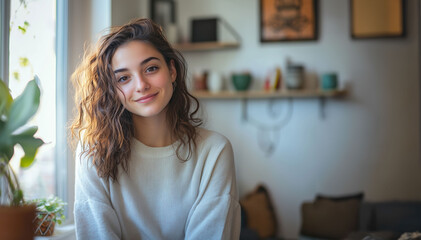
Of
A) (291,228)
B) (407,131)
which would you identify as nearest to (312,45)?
(407,131)

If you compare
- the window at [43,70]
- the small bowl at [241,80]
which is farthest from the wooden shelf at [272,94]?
the window at [43,70]

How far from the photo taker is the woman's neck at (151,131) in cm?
152

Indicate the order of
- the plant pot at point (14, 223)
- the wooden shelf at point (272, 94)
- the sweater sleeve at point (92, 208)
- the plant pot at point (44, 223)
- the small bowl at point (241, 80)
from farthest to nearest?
the small bowl at point (241, 80) < the wooden shelf at point (272, 94) < the plant pot at point (44, 223) < the sweater sleeve at point (92, 208) < the plant pot at point (14, 223)

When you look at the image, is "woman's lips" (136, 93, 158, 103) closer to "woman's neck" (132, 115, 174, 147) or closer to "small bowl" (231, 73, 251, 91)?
"woman's neck" (132, 115, 174, 147)

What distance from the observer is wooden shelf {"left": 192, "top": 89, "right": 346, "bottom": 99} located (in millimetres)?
2869

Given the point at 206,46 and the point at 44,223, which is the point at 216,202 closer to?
the point at 44,223

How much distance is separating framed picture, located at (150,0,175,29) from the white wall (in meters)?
0.10

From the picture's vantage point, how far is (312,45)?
Result: 303 centimetres

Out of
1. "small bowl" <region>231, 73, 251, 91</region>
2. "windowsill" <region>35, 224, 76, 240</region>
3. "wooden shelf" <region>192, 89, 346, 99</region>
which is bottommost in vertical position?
"windowsill" <region>35, 224, 76, 240</region>

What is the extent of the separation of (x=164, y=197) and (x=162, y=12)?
2037 mm

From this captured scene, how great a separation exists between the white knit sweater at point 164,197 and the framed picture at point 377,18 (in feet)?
6.25

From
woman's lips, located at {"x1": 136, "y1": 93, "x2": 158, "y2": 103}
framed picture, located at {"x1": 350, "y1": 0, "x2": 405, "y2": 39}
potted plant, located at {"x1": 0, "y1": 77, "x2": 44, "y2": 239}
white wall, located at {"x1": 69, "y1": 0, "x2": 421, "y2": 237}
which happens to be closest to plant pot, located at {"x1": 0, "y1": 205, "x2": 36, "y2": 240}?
potted plant, located at {"x1": 0, "y1": 77, "x2": 44, "y2": 239}

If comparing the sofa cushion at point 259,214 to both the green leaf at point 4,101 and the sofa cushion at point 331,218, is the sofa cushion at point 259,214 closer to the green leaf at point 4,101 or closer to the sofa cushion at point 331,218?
the sofa cushion at point 331,218

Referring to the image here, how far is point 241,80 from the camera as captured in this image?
301 centimetres
